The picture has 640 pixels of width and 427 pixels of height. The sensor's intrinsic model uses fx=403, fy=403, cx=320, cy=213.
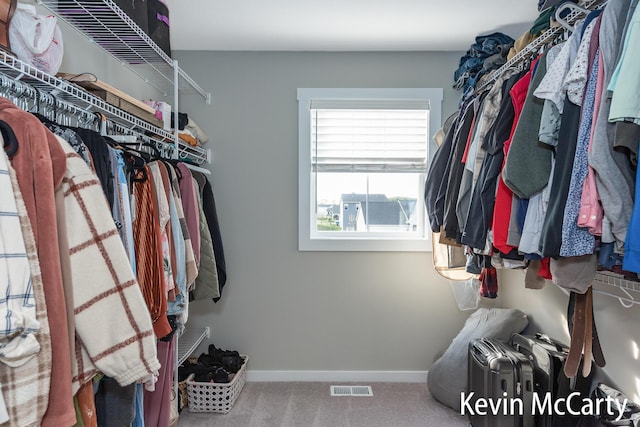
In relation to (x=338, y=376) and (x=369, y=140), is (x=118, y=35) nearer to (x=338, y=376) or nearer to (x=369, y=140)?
(x=369, y=140)

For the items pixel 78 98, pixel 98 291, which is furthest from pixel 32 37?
pixel 98 291

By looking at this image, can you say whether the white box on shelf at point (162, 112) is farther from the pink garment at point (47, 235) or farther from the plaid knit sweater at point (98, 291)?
the pink garment at point (47, 235)

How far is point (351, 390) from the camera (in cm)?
262

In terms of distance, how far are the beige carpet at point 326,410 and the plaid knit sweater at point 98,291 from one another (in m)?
1.41

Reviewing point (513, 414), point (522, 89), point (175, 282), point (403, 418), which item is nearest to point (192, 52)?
point (175, 282)

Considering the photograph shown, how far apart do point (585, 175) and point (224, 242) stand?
2225mm

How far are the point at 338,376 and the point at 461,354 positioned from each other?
0.86 m

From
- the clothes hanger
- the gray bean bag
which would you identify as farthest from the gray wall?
the clothes hanger

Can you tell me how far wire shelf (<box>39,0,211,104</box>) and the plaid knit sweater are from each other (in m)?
0.89

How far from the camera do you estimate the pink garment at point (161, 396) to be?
171 cm

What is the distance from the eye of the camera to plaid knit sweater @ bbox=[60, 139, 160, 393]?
3.35 feet

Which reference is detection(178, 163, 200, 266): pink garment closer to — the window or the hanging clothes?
the window

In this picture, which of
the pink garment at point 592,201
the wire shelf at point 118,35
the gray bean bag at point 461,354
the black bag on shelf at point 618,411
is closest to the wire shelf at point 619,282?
the black bag on shelf at point 618,411

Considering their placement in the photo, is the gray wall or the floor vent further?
the gray wall
